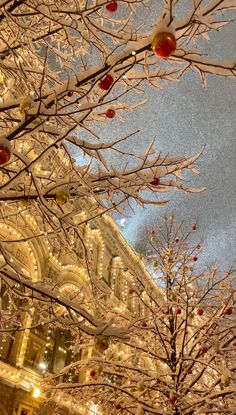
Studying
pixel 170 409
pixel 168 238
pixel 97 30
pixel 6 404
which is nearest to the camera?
pixel 97 30

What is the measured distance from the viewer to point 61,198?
363 centimetres

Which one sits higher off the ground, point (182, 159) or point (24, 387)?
point (182, 159)

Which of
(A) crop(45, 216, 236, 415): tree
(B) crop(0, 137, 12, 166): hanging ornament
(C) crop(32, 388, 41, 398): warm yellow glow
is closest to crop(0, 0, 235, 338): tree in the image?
(B) crop(0, 137, 12, 166): hanging ornament

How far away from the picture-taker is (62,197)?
3.63m

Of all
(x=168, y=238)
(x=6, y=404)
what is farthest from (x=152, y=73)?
(x=6, y=404)

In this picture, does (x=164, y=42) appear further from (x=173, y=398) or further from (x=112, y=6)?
(x=173, y=398)

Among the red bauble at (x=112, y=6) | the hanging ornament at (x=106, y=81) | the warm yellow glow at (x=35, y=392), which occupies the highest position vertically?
the red bauble at (x=112, y=6)

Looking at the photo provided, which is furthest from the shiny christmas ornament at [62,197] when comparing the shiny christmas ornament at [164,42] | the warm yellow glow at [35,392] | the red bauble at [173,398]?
the warm yellow glow at [35,392]

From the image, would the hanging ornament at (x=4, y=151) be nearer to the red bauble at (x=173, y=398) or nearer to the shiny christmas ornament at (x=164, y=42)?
the shiny christmas ornament at (x=164, y=42)

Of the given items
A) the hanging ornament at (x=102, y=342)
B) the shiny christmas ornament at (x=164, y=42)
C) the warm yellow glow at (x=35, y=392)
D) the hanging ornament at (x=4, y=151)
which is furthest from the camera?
the warm yellow glow at (x=35, y=392)

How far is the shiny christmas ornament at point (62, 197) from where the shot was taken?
361 cm

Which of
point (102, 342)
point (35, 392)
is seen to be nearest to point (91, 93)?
point (102, 342)

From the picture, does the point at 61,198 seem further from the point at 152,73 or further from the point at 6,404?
the point at 6,404

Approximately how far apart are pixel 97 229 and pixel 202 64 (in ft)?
47.5
